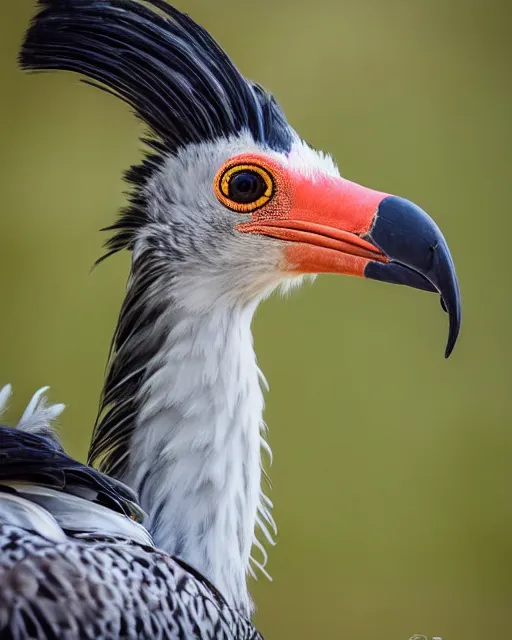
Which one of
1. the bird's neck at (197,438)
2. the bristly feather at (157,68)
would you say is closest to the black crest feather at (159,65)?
the bristly feather at (157,68)

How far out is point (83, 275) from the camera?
6.22 ft

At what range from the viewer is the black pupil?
122 cm

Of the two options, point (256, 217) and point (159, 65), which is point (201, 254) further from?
point (159, 65)

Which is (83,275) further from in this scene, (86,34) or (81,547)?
(81,547)

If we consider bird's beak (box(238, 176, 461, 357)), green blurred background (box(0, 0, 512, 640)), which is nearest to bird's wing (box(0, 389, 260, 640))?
bird's beak (box(238, 176, 461, 357))

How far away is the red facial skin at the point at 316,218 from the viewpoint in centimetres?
118

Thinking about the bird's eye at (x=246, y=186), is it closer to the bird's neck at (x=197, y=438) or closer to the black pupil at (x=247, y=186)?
the black pupil at (x=247, y=186)

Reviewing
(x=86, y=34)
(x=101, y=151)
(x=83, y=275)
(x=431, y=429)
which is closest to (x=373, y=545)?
(x=431, y=429)

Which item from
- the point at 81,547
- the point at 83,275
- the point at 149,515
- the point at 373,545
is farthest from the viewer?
the point at 373,545

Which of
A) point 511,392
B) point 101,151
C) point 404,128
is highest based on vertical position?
point 404,128

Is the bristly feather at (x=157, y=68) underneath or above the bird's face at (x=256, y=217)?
above

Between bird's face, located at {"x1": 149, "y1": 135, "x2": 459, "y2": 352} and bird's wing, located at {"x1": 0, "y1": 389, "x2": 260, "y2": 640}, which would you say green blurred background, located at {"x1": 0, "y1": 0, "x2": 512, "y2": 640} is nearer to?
bird's face, located at {"x1": 149, "y1": 135, "x2": 459, "y2": 352}

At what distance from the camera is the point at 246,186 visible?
122cm

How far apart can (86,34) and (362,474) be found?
1221 mm
